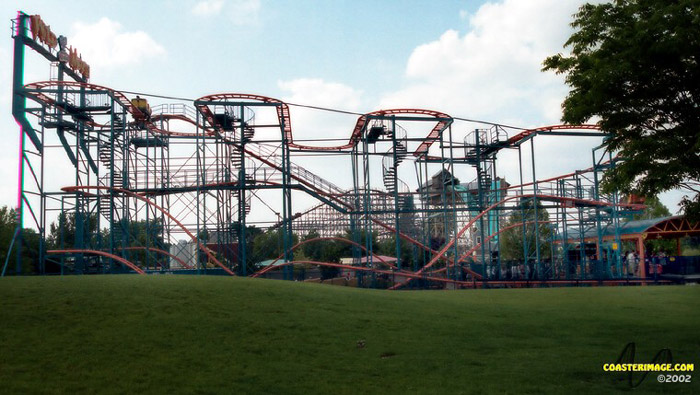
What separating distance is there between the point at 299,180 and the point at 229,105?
5215 mm

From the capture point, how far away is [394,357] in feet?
28.6

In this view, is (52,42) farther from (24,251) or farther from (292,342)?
(292,342)

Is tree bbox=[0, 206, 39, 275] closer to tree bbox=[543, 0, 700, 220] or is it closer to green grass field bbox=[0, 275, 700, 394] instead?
green grass field bbox=[0, 275, 700, 394]

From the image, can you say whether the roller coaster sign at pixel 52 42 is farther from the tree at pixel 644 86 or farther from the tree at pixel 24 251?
the tree at pixel 644 86

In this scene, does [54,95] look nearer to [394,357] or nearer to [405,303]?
[405,303]

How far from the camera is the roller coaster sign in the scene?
92.6 feet

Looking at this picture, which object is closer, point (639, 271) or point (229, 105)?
point (229, 105)

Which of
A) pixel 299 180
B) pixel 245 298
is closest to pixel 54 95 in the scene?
pixel 299 180

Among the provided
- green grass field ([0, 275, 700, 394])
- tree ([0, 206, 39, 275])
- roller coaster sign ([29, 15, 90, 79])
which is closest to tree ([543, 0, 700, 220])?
green grass field ([0, 275, 700, 394])

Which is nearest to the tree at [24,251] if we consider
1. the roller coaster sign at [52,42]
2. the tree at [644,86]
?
the roller coaster sign at [52,42]

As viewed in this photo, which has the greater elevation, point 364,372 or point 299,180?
point 299,180

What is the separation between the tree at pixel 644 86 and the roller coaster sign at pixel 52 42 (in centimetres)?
2693

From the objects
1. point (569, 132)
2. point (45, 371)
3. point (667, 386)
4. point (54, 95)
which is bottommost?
point (667, 386)

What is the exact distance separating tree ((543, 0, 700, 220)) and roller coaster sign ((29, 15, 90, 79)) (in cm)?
2693
